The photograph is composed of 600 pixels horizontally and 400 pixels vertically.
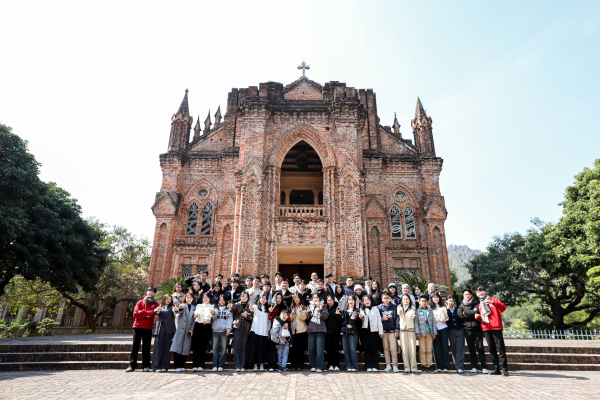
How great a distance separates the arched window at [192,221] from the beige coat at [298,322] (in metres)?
13.0

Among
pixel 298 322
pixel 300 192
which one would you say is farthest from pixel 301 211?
pixel 298 322

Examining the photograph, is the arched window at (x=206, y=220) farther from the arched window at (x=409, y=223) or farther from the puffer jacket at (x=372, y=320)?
the puffer jacket at (x=372, y=320)

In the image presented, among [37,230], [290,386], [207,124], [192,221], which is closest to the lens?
[290,386]

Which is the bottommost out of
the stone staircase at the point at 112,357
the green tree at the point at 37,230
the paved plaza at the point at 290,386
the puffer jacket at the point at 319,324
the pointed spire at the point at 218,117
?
the paved plaza at the point at 290,386

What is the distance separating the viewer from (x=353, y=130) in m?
17.2

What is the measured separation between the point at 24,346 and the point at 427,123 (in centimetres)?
2148

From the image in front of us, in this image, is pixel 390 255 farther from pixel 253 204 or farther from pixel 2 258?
pixel 2 258

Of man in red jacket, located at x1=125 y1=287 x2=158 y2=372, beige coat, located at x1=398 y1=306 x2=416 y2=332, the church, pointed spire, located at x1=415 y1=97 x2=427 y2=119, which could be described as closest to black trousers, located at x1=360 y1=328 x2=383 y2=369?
beige coat, located at x1=398 y1=306 x2=416 y2=332

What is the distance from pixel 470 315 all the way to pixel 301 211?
9661 mm

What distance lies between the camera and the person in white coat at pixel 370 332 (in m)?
7.84

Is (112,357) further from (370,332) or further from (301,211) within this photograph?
(301,211)

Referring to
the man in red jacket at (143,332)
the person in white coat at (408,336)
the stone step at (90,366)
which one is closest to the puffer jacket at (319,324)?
the stone step at (90,366)

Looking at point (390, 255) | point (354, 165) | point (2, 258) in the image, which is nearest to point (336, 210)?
point (354, 165)

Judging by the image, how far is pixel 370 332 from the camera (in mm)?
7914
